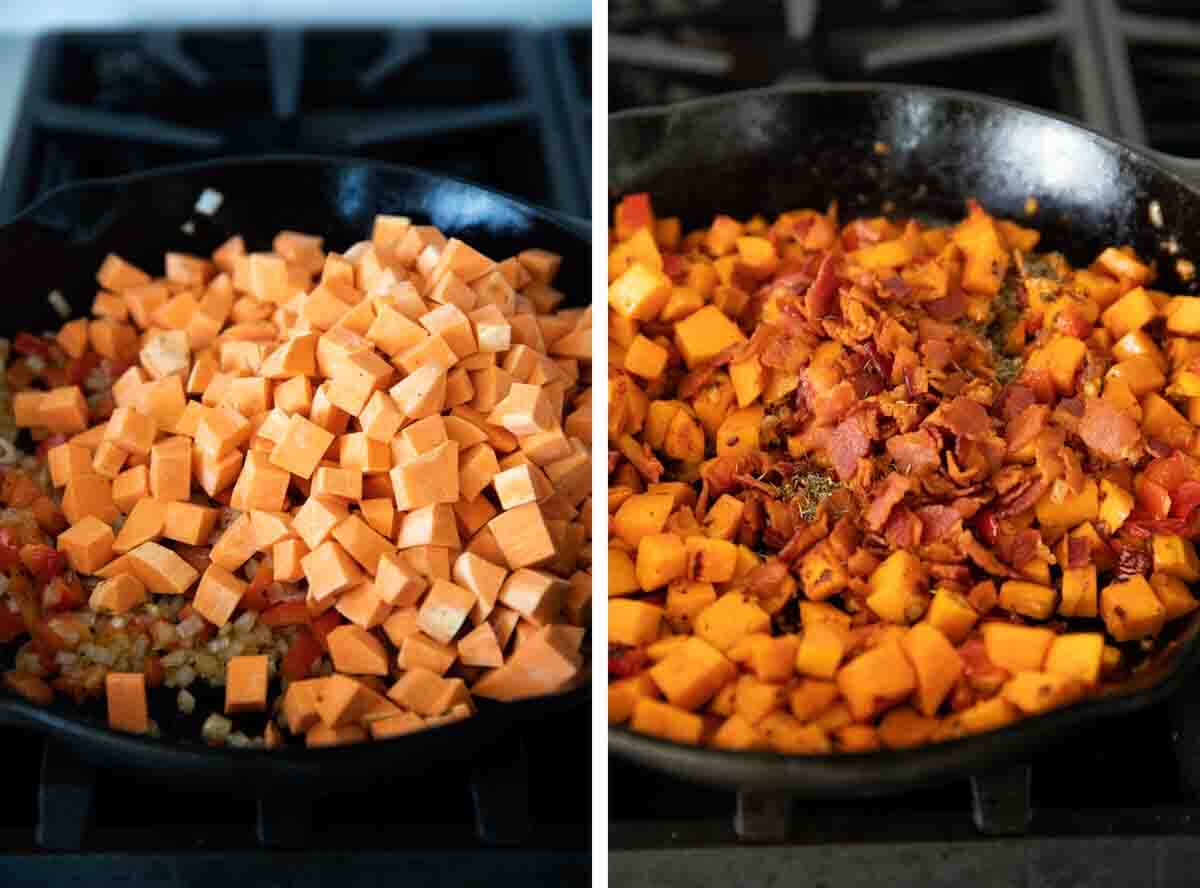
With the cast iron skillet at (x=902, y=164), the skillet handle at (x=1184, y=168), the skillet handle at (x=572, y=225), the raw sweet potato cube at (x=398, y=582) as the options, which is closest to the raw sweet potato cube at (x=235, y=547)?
the raw sweet potato cube at (x=398, y=582)

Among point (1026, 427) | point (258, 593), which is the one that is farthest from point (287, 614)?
point (1026, 427)

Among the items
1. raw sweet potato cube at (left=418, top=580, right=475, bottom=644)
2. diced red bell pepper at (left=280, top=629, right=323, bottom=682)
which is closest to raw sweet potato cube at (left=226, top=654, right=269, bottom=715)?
diced red bell pepper at (left=280, top=629, right=323, bottom=682)

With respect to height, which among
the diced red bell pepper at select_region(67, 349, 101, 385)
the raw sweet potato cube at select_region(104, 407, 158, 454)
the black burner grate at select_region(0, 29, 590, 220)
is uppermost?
the black burner grate at select_region(0, 29, 590, 220)

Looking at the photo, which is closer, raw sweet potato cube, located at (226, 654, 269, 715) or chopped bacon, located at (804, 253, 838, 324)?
raw sweet potato cube, located at (226, 654, 269, 715)

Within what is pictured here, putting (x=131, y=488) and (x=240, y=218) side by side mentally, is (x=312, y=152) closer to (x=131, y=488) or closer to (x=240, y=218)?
(x=240, y=218)

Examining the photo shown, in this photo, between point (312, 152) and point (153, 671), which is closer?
point (153, 671)

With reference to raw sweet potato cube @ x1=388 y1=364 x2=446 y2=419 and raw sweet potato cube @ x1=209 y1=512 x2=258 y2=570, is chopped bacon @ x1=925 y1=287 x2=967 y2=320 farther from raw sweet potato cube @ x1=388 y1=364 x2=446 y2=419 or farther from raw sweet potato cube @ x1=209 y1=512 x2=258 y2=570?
raw sweet potato cube @ x1=209 y1=512 x2=258 y2=570
